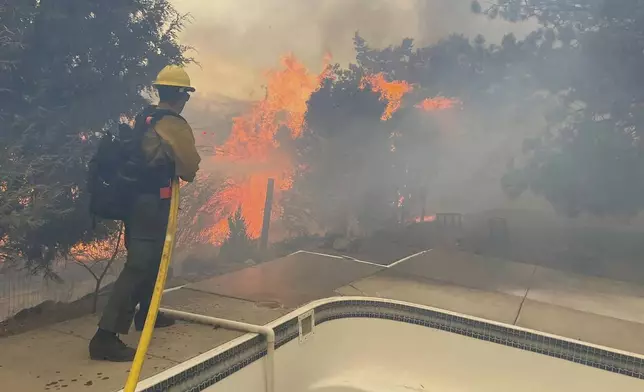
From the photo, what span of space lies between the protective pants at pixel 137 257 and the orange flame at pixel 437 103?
156 inches

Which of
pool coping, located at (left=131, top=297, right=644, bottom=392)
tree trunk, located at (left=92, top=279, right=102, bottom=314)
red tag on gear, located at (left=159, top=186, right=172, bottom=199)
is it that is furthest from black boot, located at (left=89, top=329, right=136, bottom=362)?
tree trunk, located at (left=92, top=279, right=102, bottom=314)

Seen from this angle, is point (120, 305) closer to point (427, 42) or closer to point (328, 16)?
point (328, 16)

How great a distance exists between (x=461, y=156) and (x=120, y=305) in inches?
165

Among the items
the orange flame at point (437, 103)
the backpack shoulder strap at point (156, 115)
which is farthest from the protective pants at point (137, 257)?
the orange flame at point (437, 103)

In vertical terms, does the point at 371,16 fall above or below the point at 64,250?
above

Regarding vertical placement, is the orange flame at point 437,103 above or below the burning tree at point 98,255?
above

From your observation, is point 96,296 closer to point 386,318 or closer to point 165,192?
point 165,192

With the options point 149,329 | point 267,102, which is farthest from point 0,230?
point 267,102

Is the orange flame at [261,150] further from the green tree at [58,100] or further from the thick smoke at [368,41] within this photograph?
the green tree at [58,100]

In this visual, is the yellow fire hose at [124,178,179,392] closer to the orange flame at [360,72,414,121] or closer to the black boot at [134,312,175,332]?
the black boot at [134,312,175,332]

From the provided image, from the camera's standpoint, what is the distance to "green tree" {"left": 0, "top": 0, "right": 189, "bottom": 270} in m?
2.54

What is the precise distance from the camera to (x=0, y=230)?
97.4 inches

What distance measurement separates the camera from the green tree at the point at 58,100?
8.35 feet

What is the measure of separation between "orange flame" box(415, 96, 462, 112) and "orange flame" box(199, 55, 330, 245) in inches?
48.0
